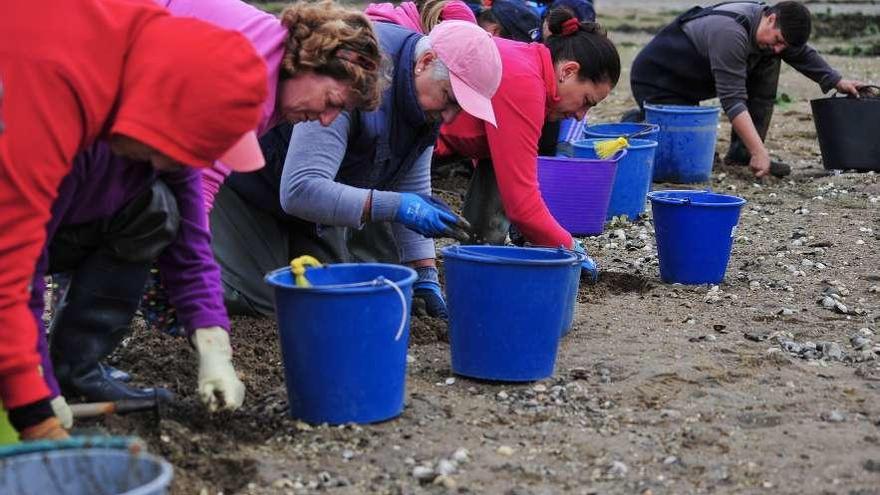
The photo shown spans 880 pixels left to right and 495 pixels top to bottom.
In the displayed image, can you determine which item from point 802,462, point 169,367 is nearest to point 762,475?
point 802,462

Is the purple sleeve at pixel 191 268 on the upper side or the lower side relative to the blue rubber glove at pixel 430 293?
upper

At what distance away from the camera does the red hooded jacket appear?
2.35 meters

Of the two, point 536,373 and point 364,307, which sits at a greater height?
point 364,307

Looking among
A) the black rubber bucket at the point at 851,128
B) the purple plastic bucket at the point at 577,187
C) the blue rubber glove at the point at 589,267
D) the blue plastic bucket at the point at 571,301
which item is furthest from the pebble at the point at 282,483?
the black rubber bucket at the point at 851,128

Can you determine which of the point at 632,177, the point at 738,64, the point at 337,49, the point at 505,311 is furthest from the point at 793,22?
the point at 337,49

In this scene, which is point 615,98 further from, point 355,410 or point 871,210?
point 355,410

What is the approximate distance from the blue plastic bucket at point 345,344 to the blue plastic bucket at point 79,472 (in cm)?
84

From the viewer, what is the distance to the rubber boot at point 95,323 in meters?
3.11

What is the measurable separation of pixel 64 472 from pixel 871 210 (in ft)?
17.1

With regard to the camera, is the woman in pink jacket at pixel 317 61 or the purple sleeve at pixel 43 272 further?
the woman in pink jacket at pixel 317 61

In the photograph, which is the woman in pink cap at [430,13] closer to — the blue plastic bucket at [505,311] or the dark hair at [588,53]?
the dark hair at [588,53]

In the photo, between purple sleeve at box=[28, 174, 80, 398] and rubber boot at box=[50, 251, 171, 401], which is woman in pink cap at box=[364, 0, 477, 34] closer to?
rubber boot at box=[50, 251, 171, 401]

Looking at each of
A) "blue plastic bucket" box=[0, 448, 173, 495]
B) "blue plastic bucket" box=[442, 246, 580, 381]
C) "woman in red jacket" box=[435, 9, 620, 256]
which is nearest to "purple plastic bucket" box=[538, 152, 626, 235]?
"woman in red jacket" box=[435, 9, 620, 256]

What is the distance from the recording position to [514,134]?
13.9 ft
